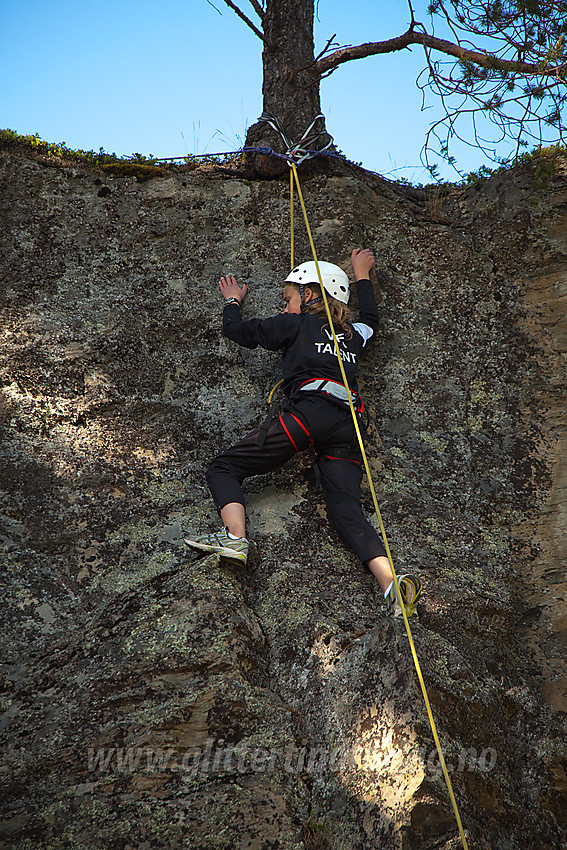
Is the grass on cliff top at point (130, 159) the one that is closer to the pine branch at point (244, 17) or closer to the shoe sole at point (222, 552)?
the pine branch at point (244, 17)

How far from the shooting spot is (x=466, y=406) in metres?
5.64

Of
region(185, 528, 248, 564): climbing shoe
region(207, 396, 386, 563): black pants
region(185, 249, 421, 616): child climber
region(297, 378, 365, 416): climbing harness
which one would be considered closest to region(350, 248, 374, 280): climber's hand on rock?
region(185, 249, 421, 616): child climber

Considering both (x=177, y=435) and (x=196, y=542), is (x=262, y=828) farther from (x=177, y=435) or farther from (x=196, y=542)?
(x=177, y=435)

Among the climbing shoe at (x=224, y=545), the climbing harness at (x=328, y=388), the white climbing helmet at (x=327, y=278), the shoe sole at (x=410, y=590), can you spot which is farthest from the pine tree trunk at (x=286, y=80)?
the shoe sole at (x=410, y=590)

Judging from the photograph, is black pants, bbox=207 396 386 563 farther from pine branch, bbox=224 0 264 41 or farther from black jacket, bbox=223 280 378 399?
pine branch, bbox=224 0 264 41

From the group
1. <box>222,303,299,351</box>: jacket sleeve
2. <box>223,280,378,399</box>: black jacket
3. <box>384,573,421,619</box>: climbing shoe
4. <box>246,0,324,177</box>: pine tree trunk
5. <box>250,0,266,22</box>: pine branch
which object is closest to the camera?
<box>384,573,421,619</box>: climbing shoe

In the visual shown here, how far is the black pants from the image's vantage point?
4711 mm

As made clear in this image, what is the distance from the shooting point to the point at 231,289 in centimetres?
592

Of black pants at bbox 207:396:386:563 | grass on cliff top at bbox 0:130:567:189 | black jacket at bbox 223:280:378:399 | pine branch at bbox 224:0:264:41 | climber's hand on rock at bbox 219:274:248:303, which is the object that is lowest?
black pants at bbox 207:396:386:563

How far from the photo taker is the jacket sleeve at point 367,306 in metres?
5.73

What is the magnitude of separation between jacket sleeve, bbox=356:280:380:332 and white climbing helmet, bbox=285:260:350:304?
0.14 meters

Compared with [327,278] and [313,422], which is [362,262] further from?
[313,422]

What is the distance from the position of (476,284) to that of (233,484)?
121 inches

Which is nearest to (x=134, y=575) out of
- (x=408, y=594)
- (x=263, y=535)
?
(x=263, y=535)
